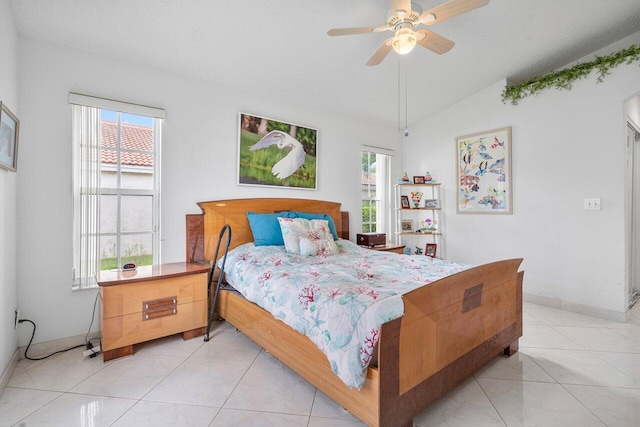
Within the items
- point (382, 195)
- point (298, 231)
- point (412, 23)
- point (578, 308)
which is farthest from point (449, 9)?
point (578, 308)

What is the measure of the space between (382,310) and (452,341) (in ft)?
2.06

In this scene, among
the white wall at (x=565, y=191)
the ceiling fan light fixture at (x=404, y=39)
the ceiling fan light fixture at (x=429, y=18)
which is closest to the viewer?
the ceiling fan light fixture at (x=429, y=18)

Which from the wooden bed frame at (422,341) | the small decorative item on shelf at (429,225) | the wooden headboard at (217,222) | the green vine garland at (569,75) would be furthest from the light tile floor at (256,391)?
the green vine garland at (569,75)

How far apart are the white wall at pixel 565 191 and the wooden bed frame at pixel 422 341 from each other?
1576 millimetres

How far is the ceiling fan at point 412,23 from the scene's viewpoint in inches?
70.0

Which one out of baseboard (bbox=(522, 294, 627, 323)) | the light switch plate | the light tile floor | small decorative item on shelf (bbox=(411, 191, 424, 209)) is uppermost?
small decorative item on shelf (bbox=(411, 191, 424, 209))

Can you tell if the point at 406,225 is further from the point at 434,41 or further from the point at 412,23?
the point at 412,23

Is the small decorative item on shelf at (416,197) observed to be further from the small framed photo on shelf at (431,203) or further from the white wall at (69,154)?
the white wall at (69,154)

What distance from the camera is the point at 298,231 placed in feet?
9.32

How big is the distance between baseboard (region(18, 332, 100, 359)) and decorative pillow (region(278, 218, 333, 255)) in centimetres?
178

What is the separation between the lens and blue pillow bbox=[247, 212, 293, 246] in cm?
293

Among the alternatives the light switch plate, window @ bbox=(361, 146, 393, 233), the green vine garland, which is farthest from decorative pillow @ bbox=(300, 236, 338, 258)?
the green vine garland

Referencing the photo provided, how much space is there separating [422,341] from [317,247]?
1.46m

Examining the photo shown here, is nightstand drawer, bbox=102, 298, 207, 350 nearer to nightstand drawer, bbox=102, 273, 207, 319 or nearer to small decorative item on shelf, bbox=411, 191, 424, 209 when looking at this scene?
nightstand drawer, bbox=102, 273, 207, 319
